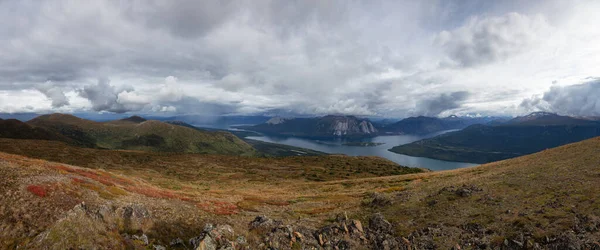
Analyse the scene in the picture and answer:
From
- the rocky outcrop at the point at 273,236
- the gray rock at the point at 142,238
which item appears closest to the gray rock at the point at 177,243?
the rocky outcrop at the point at 273,236

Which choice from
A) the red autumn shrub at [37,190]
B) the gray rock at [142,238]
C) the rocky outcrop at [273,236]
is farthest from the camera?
the red autumn shrub at [37,190]

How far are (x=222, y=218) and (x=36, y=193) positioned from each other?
14.0m

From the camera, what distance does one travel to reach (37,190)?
A: 19484 millimetres

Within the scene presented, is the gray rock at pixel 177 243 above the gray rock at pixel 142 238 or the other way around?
the other way around

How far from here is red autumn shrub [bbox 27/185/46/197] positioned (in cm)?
1919

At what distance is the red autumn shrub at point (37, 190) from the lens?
1919 centimetres

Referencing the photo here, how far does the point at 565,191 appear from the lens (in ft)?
85.3

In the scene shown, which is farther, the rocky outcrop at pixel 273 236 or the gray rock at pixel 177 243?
the gray rock at pixel 177 243

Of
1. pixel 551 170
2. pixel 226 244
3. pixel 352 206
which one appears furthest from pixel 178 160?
pixel 551 170

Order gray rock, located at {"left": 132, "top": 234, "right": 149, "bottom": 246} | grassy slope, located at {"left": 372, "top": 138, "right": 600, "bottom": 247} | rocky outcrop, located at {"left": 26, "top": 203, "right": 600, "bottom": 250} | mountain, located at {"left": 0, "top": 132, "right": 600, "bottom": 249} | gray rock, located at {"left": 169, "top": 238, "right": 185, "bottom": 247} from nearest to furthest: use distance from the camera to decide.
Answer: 1. rocky outcrop, located at {"left": 26, "top": 203, "right": 600, "bottom": 250}
2. mountain, located at {"left": 0, "top": 132, "right": 600, "bottom": 249}
3. gray rock, located at {"left": 132, "top": 234, "right": 149, "bottom": 246}
4. gray rock, located at {"left": 169, "top": 238, "right": 185, "bottom": 247}
5. grassy slope, located at {"left": 372, "top": 138, "right": 600, "bottom": 247}

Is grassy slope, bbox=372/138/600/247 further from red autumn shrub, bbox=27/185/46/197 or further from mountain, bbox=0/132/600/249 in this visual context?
red autumn shrub, bbox=27/185/46/197

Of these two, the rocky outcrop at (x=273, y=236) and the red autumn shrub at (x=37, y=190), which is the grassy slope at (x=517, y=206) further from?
the red autumn shrub at (x=37, y=190)

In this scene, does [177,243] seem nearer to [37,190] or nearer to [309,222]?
[37,190]

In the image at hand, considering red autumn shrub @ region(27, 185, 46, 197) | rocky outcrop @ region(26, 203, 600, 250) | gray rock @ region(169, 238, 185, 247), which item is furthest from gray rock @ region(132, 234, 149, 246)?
red autumn shrub @ region(27, 185, 46, 197)
